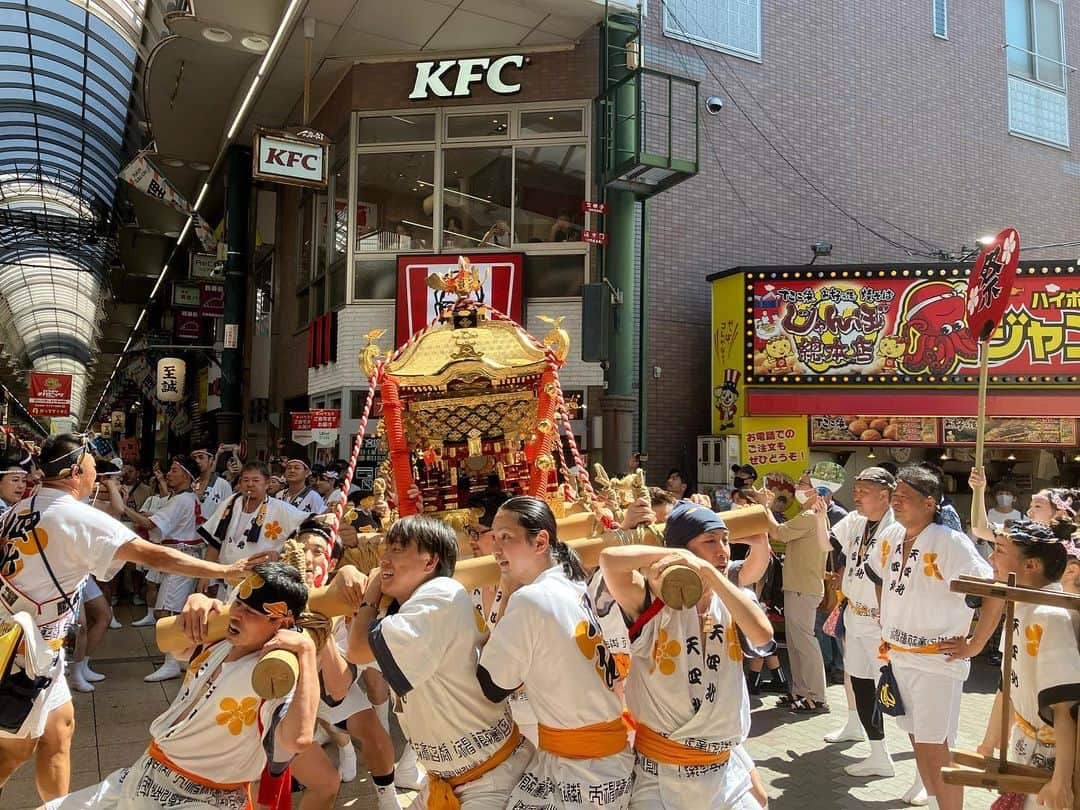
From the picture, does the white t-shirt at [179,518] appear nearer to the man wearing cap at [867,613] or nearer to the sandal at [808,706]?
the sandal at [808,706]

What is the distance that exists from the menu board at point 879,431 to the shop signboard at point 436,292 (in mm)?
4938

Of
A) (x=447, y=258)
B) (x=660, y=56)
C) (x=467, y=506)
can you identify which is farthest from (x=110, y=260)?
(x=467, y=506)

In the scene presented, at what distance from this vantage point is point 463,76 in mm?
12164

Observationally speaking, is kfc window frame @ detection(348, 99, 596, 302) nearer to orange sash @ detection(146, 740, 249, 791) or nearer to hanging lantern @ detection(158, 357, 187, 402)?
hanging lantern @ detection(158, 357, 187, 402)

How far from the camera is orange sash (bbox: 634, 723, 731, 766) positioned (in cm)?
292

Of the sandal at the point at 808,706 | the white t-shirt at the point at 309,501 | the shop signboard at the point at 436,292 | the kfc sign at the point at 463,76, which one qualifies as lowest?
the sandal at the point at 808,706

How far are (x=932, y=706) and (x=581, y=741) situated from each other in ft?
7.95

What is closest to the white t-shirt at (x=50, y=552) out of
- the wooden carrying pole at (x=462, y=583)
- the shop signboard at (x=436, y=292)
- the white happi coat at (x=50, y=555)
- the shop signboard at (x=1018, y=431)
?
the white happi coat at (x=50, y=555)

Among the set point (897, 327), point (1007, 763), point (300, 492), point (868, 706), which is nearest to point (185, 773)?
point (1007, 763)

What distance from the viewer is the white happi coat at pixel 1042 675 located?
2.89 m

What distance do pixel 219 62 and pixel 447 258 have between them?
4.83 m

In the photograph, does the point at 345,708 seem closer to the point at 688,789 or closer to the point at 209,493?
the point at 688,789

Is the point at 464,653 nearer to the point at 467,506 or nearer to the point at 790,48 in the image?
the point at 467,506

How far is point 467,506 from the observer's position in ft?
21.2
